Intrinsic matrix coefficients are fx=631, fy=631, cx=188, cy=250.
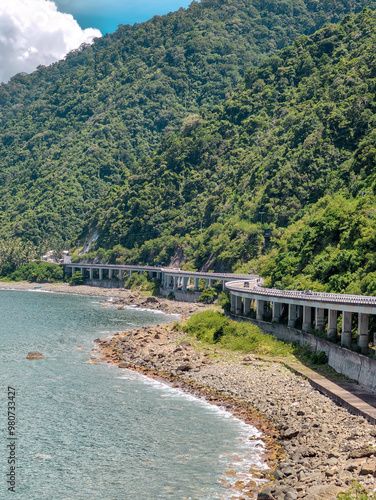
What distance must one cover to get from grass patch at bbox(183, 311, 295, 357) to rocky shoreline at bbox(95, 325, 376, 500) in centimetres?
200

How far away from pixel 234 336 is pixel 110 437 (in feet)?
100

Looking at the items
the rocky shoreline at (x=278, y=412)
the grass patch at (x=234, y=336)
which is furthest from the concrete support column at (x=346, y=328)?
the grass patch at (x=234, y=336)

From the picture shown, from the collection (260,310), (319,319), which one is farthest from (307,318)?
(260,310)

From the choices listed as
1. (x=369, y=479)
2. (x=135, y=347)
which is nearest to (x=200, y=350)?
(x=135, y=347)

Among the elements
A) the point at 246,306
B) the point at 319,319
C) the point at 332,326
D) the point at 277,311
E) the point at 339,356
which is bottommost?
the point at 339,356

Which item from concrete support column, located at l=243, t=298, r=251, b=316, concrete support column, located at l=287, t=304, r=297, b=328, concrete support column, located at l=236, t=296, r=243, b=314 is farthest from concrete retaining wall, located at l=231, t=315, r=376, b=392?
concrete support column, located at l=236, t=296, r=243, b=314

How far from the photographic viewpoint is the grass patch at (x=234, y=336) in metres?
66.5

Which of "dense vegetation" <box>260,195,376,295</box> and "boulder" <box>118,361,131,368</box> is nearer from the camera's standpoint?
"dense vegetation" <box>260,195,376,295</box>

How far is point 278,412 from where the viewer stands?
1875 inches

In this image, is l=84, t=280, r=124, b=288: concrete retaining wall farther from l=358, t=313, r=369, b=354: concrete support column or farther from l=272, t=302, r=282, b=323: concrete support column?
l=358, t=313, r=369, b=354: concrete support column

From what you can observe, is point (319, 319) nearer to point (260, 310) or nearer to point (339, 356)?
point (339, 356)

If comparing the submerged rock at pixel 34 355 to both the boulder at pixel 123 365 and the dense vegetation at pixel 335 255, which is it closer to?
the boulder at pixel 123 365

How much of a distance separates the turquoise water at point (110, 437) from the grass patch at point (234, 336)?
13.1m

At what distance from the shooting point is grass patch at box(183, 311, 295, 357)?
6650cm
